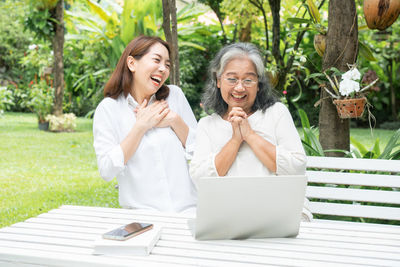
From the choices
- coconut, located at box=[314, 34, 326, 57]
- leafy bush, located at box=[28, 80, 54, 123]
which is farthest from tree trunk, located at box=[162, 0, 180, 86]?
leafy bush, located at box=[28, 80, 54, 123]

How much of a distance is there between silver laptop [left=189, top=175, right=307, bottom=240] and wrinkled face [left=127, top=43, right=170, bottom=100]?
1009mm

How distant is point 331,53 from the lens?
10.8 feet

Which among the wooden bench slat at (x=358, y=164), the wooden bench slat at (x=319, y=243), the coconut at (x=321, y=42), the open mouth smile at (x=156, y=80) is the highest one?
the coconut at (x=321, y=42)

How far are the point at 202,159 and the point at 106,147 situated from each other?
479 mm

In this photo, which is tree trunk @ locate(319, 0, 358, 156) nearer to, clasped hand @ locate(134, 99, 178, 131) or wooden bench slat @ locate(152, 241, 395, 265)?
clasped hand @ locate(134, 99, 178, 131)

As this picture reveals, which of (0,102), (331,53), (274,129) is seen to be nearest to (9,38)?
(0,102)

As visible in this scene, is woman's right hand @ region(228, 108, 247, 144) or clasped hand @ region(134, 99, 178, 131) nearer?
woman's right hand @ region(228, 108, 247, 144)

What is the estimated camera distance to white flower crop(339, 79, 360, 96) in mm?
3049

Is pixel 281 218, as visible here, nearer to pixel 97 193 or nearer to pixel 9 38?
pixel 97 193

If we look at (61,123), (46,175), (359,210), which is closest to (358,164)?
(359,210)

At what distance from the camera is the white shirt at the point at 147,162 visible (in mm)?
2229

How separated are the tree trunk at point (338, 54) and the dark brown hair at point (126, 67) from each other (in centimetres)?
142

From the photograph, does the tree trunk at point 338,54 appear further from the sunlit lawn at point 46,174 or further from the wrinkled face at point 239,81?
the wrinkled face at point 239,81

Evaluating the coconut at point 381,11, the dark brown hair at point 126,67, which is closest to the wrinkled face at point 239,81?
the dark brown hair at point 126,67
